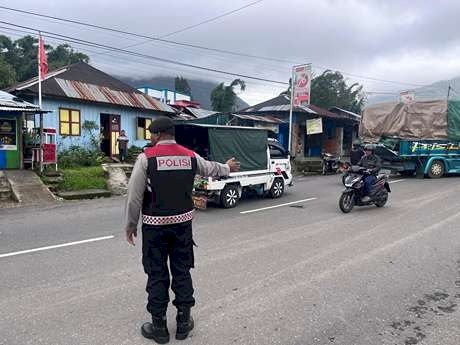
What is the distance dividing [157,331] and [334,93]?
44014mm

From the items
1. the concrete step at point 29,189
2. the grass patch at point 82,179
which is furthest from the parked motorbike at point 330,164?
the concrete step at point 29,189

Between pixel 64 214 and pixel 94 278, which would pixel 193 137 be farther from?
pixel 94 278

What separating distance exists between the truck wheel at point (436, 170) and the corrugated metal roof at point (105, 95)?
1323cm

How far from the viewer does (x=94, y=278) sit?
4.94 m

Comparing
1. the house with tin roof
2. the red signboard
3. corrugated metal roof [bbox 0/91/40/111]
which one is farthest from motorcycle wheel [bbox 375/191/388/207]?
the house with tin roof

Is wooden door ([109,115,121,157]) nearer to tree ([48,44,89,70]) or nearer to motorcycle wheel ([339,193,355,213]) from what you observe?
motorcycle wheel ([339,193,355,213])

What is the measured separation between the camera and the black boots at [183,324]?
11.6 feet

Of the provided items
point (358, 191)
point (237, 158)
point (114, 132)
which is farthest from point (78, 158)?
point (358, 191)

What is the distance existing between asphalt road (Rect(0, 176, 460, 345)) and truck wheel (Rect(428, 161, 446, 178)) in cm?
943

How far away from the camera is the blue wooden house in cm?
1748

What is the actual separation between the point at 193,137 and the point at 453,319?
7946mm

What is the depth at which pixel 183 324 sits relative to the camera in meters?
3.55

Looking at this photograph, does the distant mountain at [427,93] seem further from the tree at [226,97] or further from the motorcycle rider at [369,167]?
the motorcycle rider at [369,167]

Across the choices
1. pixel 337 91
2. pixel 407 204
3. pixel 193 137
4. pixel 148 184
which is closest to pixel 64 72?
pixel 193 137
